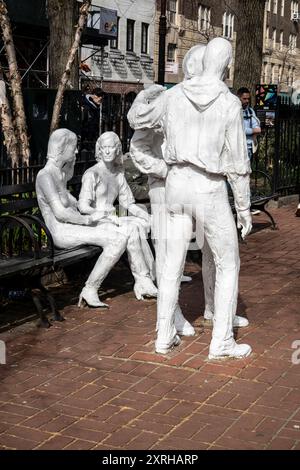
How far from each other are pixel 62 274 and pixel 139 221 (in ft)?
3.50

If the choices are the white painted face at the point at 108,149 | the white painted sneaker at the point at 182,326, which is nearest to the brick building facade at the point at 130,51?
the white painted face at the point at 108,149

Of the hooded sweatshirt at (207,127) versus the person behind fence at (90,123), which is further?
the person behind fence at (90,123)

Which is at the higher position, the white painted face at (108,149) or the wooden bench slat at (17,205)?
the white painted face at (108,149)

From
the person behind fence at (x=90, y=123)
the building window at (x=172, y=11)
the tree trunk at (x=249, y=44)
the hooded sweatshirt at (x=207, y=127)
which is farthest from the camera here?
the building window at (x=172, y=11)

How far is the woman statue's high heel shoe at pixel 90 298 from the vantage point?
7176 millimetres

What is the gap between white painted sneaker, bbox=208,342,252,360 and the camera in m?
5.75

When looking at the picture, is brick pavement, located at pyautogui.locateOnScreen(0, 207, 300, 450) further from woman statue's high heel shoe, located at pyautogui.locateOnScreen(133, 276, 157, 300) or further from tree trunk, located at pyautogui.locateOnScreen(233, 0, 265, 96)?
tree trunk, located at pyautogui.locateOnScreen(233, 0, 265, 96)

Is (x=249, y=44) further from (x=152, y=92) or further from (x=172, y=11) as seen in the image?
(x=172, y=11)

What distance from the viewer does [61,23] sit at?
36.7 ft

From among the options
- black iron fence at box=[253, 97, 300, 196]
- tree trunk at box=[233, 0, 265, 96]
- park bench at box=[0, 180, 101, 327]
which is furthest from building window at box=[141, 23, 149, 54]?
park bench at box=[0, 180, 101, 327]

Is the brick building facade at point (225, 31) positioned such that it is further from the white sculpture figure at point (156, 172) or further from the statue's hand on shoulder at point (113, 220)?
the white sculpture figure at point (156, 172)

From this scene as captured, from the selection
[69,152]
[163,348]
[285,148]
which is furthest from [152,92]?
[285,148]
